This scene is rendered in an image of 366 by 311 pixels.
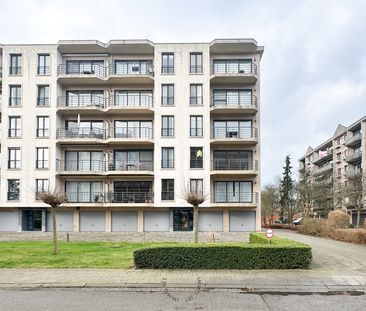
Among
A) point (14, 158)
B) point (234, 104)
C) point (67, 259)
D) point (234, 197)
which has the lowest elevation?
point (67, 259)

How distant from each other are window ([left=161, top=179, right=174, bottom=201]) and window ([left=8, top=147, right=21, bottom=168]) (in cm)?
1404

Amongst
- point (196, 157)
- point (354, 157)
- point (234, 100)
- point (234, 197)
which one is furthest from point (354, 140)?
point (196, 157)

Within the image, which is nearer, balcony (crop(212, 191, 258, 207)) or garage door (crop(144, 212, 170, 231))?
balcony (crop(212, 191, 258, 207))

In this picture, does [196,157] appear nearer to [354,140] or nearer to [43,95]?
[43,95]

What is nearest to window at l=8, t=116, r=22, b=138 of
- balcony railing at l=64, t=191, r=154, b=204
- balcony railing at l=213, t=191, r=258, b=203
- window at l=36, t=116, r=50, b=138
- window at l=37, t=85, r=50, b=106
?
window at l=36, t=116, r=50, b=138

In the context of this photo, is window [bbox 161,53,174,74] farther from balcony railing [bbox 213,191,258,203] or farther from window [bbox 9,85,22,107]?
window [bbox 9,85,22,107]

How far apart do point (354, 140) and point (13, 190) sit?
5578 centimetres

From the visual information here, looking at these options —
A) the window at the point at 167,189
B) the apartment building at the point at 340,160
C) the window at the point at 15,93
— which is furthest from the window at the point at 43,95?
the apartment building at the point at 340,160

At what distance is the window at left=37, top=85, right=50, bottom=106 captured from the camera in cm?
3618

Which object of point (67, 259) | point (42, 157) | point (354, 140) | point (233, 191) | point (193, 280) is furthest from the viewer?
point (354, 140)

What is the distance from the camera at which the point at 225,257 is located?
40.9ft

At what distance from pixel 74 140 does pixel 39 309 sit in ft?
94.4

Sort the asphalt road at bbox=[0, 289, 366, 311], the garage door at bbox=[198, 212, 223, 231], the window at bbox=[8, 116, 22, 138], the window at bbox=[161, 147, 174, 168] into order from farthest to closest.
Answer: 1. the garage door at bbox=[198, 212, 223, 231]
2. the window at bbox=[8, 116, 22, 138]
3. the window at bbox=[161, 147, 174, 168]
4. the asphalt road at bbox=[0, 289, 366, 311]

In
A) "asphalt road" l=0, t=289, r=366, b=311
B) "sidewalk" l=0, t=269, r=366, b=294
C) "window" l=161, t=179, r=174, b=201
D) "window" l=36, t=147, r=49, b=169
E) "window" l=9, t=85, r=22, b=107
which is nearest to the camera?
"asphalt road" l=0, t=289, r=366, b=311
